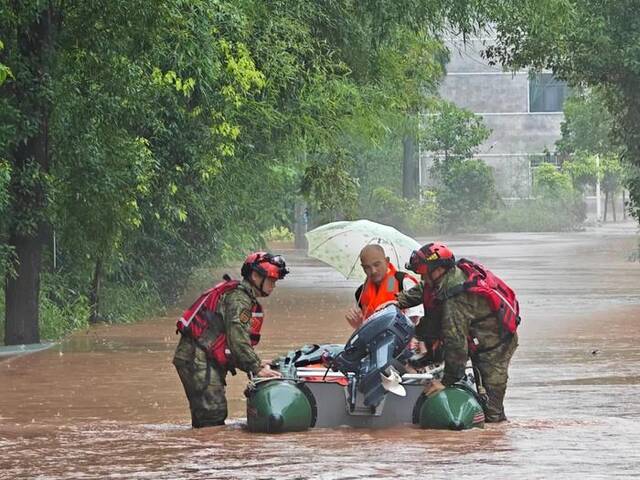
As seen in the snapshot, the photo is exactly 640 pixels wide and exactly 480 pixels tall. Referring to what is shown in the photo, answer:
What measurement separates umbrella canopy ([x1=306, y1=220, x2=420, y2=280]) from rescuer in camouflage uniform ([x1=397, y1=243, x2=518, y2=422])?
122 inches

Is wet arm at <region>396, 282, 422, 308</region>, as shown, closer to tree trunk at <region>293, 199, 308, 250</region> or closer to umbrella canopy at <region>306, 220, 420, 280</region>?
umbrella canopy at <region>306, 220, 420, 280</region>

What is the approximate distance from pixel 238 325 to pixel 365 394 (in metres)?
1.09

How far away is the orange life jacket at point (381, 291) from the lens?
576 inches

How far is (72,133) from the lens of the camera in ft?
72.4

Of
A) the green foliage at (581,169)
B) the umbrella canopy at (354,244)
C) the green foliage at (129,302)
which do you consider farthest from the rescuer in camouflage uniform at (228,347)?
the green foliage at (581,169)

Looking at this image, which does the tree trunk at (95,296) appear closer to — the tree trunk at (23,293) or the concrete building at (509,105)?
the tree trunk at (23,293)

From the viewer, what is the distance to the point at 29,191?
2173 centimetres

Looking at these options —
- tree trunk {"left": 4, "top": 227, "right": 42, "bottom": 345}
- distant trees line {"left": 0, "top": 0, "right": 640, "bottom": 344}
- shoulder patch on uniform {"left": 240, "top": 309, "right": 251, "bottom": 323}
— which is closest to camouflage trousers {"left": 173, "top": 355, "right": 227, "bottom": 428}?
shoulder patch on uniform {"left": 240, "top": 309, "right": 251, "bottom": 323}

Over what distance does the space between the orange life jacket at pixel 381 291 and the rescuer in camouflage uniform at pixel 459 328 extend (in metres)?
0.78

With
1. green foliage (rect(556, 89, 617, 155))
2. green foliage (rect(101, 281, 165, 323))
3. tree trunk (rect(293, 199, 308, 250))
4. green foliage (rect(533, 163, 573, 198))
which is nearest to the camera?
green foliage (rect(101, 281, 165, 323))

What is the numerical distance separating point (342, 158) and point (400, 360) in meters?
17.5

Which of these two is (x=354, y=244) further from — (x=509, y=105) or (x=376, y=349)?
(x=509, y=105)

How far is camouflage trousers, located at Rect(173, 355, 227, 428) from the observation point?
533 inches

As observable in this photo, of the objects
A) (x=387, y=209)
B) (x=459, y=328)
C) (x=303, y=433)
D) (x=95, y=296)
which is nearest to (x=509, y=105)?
(x=387, y=209)
